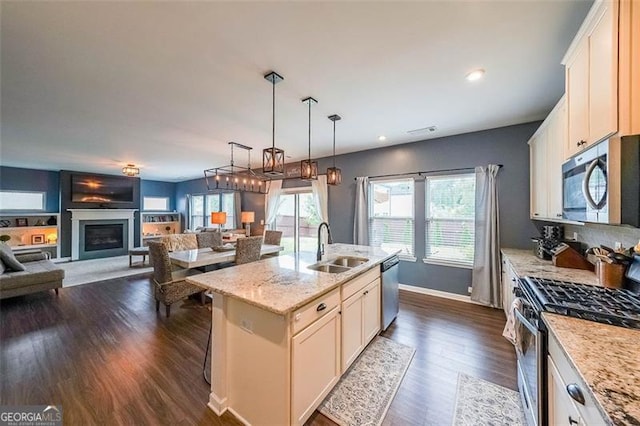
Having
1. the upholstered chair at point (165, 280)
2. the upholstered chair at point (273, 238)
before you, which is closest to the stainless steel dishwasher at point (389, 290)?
the upholstered chair at point (165, 280)

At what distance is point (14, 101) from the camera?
2670 mm

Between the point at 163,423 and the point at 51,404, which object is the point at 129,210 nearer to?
the point at 51,404

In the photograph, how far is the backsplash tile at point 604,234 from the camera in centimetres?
186

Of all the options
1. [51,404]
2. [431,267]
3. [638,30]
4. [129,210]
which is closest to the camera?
[638,30]

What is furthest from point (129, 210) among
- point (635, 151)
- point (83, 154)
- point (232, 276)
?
point (635, 151)

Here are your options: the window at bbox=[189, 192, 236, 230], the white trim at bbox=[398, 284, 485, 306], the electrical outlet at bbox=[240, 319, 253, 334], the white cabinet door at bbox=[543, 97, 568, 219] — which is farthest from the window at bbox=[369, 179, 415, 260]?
the window at bbox=[189, 192, 236, 230]

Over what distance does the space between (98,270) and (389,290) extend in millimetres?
7055

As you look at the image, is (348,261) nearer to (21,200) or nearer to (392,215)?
(392,215)

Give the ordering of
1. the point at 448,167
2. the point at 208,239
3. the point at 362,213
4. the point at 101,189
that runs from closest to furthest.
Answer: the point at 448,167, the point at 362,213, the point at 208,239, the point at 101,189

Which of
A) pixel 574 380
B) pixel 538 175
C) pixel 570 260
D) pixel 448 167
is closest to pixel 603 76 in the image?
pixel 574 380

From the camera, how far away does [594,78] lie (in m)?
1.41

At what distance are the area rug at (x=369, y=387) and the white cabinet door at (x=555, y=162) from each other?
6.93ft

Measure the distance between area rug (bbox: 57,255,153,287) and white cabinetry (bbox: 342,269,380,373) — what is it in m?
5.68

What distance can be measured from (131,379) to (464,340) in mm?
3395
